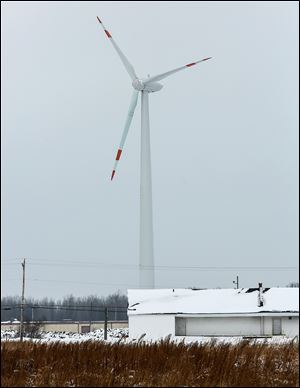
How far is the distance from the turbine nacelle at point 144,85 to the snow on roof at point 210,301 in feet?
72.4

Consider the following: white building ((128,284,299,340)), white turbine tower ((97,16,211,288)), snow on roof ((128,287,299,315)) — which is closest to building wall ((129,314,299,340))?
white building ((128,284,299,340))

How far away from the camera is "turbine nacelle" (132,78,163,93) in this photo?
229 feet

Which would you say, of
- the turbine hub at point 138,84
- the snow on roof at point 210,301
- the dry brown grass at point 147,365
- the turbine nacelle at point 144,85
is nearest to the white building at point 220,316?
the snow on roof at point 210,301

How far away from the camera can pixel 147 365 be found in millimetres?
21891

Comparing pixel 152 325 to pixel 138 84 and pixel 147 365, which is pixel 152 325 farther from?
pixel 147 365

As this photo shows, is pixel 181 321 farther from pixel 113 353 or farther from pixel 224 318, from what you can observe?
pixel 113 353

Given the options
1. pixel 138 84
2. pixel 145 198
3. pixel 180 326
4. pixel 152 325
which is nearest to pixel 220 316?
pixel 180 326

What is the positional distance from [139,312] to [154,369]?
3148cm

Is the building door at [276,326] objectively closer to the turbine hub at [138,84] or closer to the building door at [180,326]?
the building door at [180,326]

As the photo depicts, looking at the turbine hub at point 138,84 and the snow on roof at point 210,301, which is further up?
the turbine hub at point 138,84

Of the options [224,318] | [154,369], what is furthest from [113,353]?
[224,318]

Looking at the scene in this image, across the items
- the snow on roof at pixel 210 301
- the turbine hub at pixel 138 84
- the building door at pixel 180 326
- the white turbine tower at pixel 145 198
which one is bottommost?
the building door at pixel 180 326

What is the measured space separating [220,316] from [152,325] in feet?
16.7

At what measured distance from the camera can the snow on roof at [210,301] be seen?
51.0 metres
